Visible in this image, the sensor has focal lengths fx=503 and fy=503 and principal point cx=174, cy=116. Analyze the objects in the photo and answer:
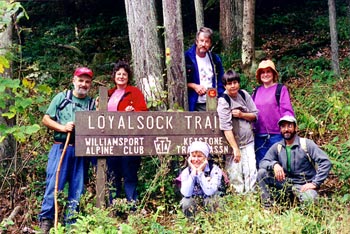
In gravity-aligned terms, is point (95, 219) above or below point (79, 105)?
below

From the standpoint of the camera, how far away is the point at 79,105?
20.7 feet

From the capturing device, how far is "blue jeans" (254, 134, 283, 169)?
254 inches

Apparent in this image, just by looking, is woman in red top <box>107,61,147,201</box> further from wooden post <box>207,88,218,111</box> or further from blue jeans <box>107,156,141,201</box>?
wooden post <box>207,88,218,111</box>

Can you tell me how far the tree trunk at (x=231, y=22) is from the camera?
46.5ft

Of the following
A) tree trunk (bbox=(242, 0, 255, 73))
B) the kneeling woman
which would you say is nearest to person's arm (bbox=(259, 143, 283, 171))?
the kneeling woman

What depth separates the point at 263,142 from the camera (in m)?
6.54

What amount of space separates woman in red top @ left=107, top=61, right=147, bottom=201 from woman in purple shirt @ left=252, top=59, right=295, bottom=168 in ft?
4.98

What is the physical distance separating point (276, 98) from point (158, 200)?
203 cm

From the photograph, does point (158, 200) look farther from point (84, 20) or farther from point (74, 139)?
point (84, 20)

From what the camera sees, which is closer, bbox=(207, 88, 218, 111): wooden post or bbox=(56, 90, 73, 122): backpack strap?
bbox=(56, 90, 73, 122): backpack strap

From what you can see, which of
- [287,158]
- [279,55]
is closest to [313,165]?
[287,158]

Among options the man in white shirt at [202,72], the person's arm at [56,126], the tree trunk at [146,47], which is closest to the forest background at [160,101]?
the person's arm at [56,126]

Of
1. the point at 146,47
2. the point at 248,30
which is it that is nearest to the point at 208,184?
the point at 146,47

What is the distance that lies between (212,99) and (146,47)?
4.68 feet
